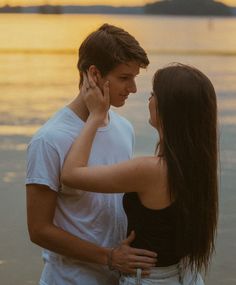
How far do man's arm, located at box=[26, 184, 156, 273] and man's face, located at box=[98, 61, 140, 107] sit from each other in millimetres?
415

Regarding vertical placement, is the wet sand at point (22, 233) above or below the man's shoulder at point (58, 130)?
below

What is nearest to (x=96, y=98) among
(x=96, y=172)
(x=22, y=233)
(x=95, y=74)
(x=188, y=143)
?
(x=95, y=74)

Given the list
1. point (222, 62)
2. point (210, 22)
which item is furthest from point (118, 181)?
point (210, 22)

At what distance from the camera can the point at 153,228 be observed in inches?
109

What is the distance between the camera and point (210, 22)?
7119 centimetres

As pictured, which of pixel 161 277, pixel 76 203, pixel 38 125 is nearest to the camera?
pixel 161 277

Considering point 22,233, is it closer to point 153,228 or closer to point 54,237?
point 54,237

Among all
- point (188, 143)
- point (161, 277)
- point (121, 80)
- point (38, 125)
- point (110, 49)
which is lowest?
point (38, 125)

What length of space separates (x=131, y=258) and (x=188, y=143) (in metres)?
0.44

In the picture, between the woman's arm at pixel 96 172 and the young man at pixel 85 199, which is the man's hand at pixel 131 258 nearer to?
the young man at pixel 85 199

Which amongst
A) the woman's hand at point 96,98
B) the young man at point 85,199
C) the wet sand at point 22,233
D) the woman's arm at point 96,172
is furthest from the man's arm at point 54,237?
the wet sand at point 22,233

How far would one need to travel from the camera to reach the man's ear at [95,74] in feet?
9.46

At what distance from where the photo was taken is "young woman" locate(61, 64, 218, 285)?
8.88 ft

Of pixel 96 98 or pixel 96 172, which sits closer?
pixel 96 172
